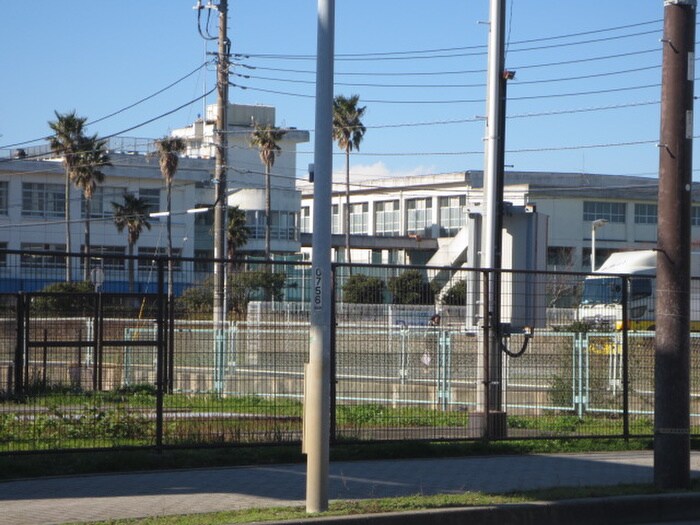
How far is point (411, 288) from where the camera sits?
45.3ft

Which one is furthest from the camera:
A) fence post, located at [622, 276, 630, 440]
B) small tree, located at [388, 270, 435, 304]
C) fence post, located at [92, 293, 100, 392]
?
fence post, located at [622, 276, 630, 440]

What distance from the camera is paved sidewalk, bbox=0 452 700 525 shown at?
966 centimetres

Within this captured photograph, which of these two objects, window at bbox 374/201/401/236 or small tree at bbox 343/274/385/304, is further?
window at bbox 374/201/401/236

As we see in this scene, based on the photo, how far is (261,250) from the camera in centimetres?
7138

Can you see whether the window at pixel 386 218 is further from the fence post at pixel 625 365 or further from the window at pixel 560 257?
the fence post at pixel 625 365

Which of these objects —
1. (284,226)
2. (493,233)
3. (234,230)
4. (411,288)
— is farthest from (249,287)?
(284,226)

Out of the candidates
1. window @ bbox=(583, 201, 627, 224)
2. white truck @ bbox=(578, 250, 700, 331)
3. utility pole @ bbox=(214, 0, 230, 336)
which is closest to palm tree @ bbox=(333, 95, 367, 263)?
window @ bbox=(583, 201, 627, 224)

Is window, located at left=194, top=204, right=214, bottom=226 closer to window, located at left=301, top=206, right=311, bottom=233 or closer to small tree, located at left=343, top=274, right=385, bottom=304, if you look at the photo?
window, located at left=301, top=206, right=311, bottom=233

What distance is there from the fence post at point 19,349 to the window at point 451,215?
63.7 meters

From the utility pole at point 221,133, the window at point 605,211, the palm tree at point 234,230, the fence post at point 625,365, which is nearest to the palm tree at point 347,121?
the palm tree at point 234,230

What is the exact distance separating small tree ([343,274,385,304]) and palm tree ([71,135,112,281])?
150ft

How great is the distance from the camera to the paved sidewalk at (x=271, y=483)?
9.66 m

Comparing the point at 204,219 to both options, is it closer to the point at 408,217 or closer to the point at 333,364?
the point at 408,217

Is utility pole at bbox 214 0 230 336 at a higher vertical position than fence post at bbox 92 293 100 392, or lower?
higher
